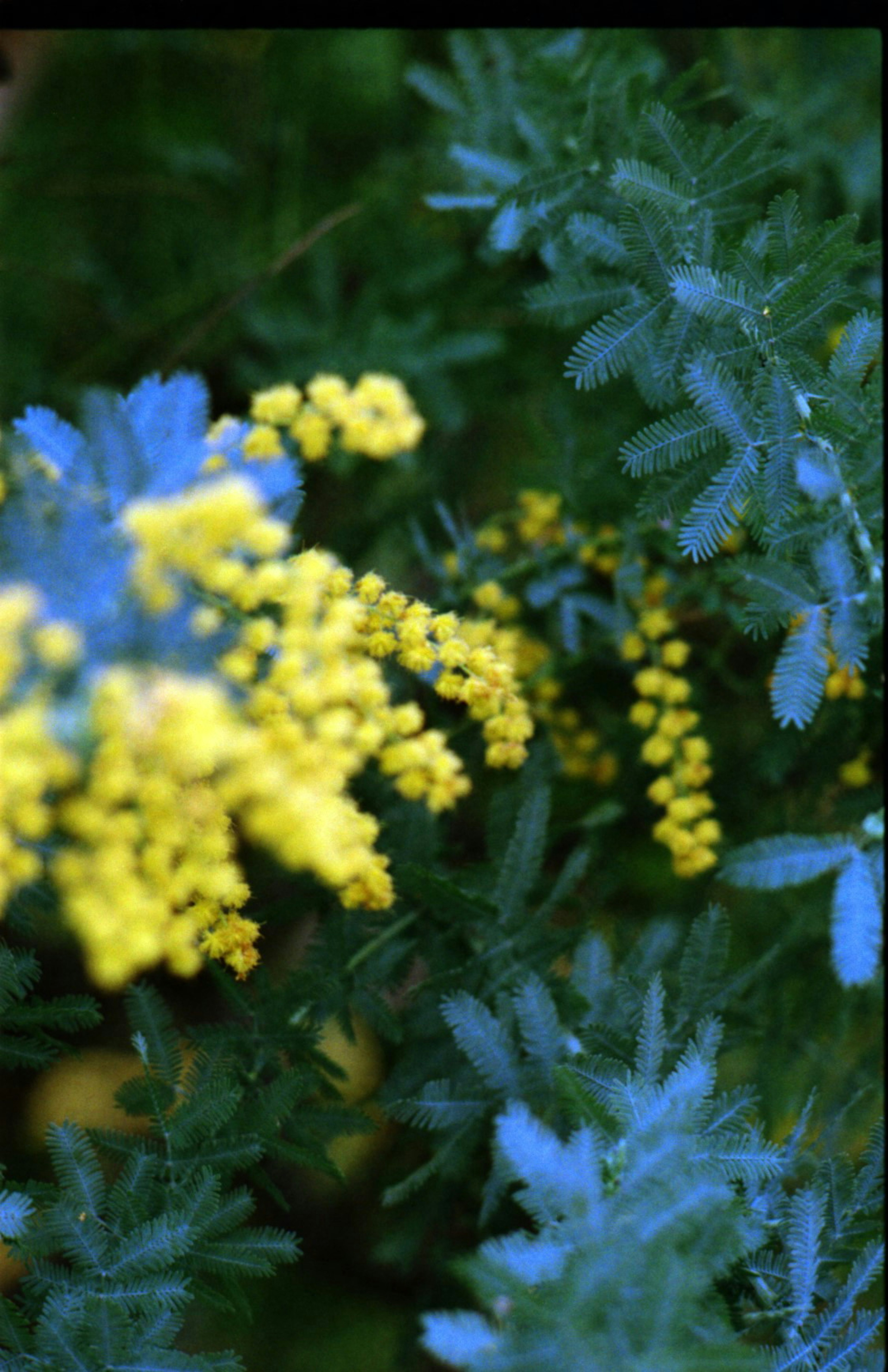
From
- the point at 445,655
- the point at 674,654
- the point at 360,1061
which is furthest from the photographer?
the point at 360,1061

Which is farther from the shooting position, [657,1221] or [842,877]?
[842,877]

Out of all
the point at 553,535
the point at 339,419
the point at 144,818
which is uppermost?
the point at 553,535

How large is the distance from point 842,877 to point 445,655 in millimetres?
535

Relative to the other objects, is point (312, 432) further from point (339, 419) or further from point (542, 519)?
point (542, 519)

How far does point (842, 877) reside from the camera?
3.75 ft

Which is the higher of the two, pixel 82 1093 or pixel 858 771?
pixel 82 1093

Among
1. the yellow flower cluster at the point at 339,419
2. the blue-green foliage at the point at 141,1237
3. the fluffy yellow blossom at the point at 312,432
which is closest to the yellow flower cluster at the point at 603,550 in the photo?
the yellow flower cluster at the point at 339,419

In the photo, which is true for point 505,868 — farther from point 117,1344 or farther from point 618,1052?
point 117,1344

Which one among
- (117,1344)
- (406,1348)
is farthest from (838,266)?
(406,1348)

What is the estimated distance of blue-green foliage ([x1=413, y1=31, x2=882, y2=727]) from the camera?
4.22 ft

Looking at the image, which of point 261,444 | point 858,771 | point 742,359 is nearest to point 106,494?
point 261,444

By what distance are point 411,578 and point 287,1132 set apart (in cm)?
122

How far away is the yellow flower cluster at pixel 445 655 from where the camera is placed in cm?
127

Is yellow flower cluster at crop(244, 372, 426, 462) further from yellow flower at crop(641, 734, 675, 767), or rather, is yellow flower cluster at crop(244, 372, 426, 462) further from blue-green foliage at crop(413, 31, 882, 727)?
yellow flower at crop(641, 734, 675, 767)
